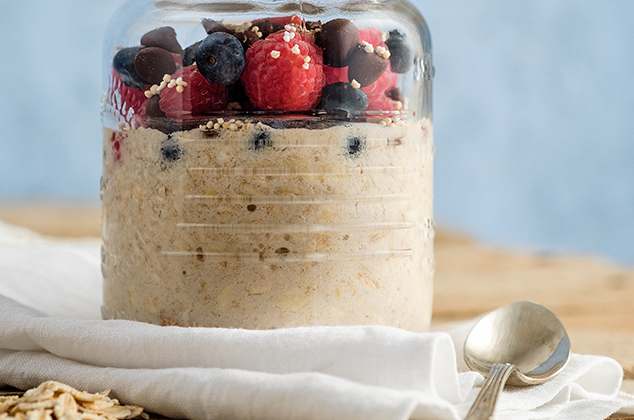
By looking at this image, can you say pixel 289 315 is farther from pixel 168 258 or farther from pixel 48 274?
pixel 48 274

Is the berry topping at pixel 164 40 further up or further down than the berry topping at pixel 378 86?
further up

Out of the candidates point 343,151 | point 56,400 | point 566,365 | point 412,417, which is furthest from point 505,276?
point 56,400

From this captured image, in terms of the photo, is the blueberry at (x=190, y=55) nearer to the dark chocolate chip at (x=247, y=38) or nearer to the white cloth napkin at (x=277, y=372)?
the dark chocolate chip at (x=247, y=38)

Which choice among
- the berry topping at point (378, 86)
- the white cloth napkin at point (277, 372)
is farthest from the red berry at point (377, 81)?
the white cloth napkin at point (277, 372)

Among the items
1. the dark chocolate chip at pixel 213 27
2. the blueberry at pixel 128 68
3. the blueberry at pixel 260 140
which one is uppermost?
the dark chocolate chip at pixel 213 27

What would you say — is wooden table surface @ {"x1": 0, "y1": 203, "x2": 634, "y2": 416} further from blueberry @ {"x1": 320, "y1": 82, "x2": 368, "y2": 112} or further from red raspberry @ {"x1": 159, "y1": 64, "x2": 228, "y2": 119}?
red raspberry @ {"x1": 159, "y1": 64, "x2": 228, "y2": 119}

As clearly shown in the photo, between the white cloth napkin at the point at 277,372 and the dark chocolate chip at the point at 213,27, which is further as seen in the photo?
the dark chocolate chip at the point at 213,27

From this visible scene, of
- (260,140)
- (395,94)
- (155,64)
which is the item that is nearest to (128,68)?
(155,64)
